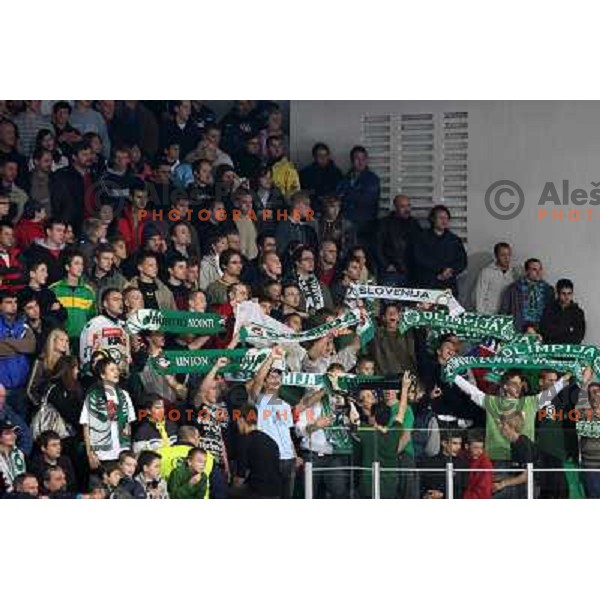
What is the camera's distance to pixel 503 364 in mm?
13984

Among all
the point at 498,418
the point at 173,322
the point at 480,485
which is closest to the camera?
the point at 480,485

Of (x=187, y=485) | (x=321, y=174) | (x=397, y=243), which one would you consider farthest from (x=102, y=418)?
(x=397, y=243)

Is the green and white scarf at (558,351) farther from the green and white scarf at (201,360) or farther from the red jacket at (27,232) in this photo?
the red jacket at (27,232)

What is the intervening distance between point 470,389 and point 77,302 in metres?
2.79

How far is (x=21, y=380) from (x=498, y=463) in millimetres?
3332

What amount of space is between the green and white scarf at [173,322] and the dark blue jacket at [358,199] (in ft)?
3.84

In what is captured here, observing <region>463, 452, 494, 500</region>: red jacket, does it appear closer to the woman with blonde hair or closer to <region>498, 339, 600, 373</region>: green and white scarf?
<region>498, 339, 600, 373</region>: green and white scarf

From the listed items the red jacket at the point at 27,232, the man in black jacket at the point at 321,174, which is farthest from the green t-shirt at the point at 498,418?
→ the red jacket at the point at 27,232

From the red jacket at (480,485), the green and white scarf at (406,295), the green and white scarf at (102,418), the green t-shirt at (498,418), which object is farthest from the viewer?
the green and white scarf at (406,295)

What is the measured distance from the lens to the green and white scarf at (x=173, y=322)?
45.9ft

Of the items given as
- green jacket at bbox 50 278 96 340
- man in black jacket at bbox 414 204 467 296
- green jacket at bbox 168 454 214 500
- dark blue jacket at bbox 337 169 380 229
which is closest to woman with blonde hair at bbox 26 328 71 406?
green jacket at bbox 50 278 96 340

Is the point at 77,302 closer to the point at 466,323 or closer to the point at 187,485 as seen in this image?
the point at 187,485

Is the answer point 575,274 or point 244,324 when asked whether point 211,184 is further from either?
point 575,274

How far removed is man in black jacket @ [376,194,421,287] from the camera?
13.9 m
